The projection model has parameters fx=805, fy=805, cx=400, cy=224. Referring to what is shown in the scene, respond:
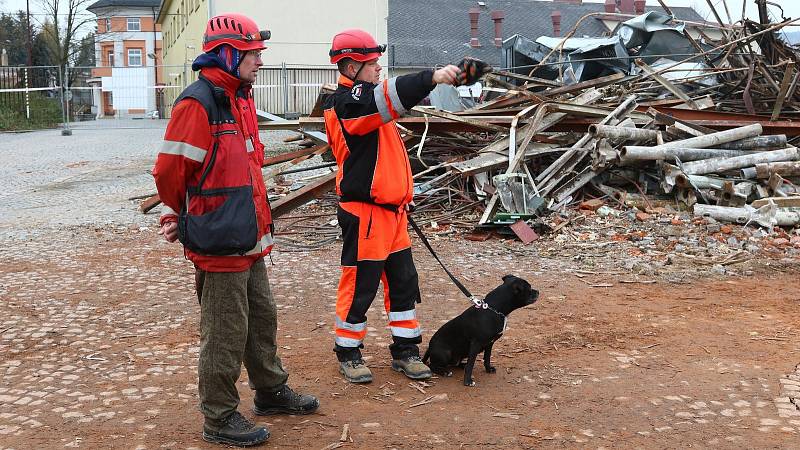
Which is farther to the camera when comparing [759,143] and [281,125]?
[281,125]

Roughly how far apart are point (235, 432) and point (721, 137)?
807cm

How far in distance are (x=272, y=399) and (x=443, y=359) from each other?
1.08 meters

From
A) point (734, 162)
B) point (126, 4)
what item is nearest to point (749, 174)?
point (734, 162)

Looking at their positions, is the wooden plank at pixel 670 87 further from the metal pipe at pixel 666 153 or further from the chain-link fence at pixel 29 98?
the chain-link fence at pixel 29 98

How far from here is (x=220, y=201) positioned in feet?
12.0

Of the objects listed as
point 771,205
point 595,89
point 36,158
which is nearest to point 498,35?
point 36,158

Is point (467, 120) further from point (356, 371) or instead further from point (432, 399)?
point (432, 399)

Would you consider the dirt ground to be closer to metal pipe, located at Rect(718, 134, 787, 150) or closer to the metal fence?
metal pipe, located at Rect(718, 134, 787, 150)

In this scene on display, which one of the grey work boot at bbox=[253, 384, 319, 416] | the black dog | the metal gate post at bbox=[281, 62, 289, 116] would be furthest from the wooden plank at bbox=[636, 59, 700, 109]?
the metal gate post at bbox=[281, 62, 289, 116]

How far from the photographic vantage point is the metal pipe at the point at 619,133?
9672 millimetres

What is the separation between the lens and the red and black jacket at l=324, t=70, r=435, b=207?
14.1 ft

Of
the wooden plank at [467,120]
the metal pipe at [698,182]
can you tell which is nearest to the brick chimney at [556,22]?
the wooden plank at [467,120]

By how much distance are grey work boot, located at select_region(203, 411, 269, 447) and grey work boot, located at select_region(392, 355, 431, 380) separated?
1.12 metres

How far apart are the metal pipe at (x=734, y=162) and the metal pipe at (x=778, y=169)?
0.57 ft
